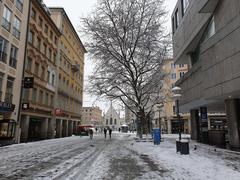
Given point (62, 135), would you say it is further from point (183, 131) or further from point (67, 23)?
point (183, 131)

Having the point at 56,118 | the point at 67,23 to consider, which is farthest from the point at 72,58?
the point at 56,118

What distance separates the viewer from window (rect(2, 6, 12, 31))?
19562 millimetres

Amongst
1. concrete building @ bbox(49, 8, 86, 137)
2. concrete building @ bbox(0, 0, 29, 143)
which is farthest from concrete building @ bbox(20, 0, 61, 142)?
concrete building @ bbox(49, 8, 86, 137)

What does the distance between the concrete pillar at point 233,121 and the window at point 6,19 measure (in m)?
19.4

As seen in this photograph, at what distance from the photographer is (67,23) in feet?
126

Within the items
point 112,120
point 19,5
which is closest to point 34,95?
point 19,5

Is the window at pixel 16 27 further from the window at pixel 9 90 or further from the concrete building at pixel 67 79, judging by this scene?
the concrete building at pixel 67 79

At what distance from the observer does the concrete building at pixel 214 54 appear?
1352 centimetres

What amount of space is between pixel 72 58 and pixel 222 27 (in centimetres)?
3161

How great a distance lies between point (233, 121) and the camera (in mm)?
16047

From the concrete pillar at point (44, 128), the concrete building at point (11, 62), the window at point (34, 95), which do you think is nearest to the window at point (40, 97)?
the window at point (34, 95)

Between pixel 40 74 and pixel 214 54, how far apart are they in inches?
790

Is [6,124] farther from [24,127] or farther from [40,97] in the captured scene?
[40,97]

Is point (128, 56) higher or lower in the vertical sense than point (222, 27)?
higher
